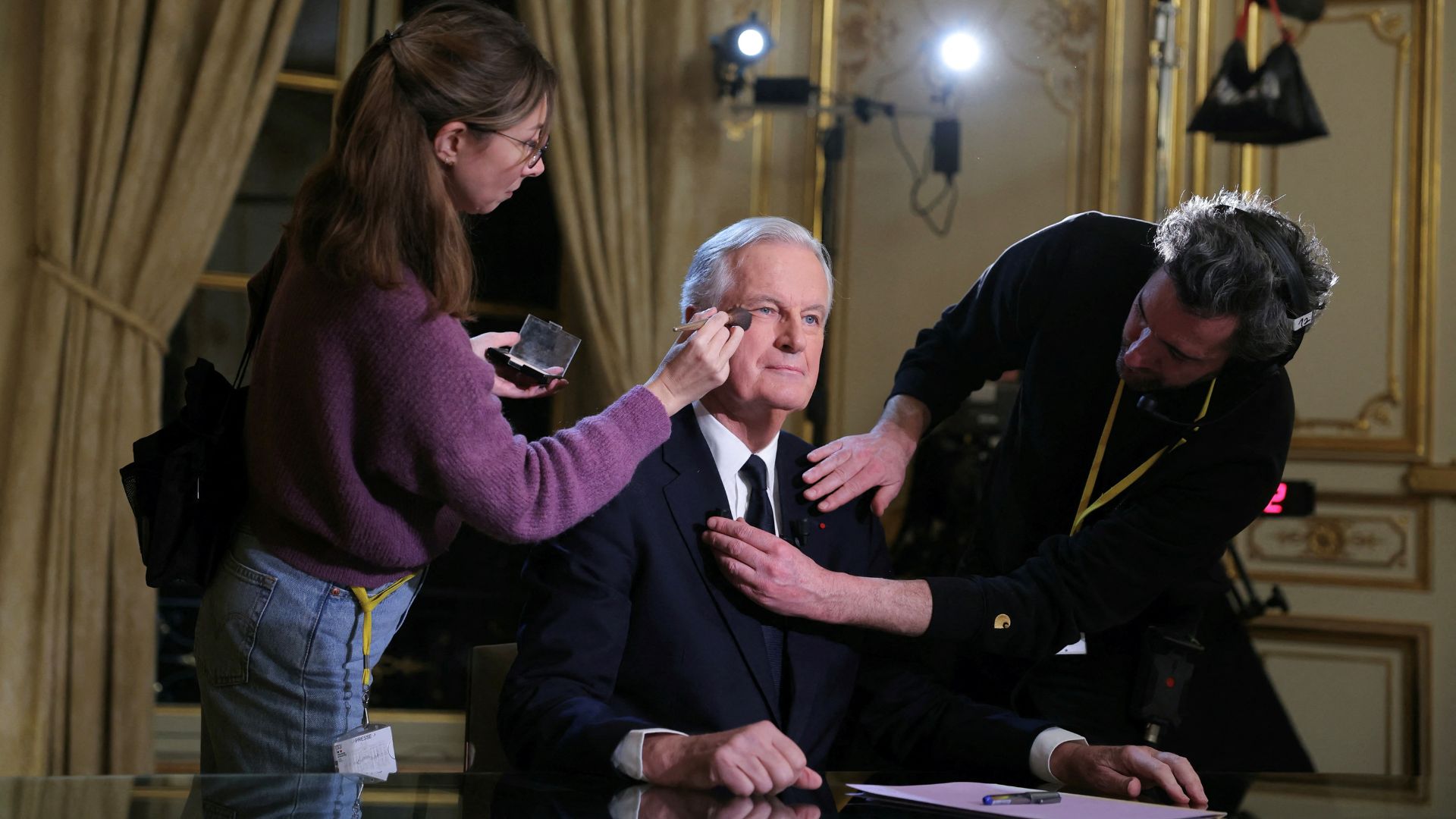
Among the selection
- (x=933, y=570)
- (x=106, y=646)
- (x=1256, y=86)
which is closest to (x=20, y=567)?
(x=106, y=646)

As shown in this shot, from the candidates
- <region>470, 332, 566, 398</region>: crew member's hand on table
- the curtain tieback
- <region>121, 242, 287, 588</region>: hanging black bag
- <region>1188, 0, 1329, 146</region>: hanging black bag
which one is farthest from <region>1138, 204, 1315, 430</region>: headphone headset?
the curtain tieback

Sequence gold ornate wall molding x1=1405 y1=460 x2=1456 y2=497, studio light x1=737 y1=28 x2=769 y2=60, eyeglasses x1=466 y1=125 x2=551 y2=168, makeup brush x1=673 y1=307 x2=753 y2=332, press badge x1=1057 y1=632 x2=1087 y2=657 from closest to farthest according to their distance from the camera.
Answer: eyeglasses x1=466 y1=125 x2=551 y2=168 → makeup brush x1=673 y1=307 x2=753 y2=332 → press badge x1=1057 y1=632 x2=1087 y2=657 → gold ornate wall molding x1=1405 y1=460 x2=1456 y2=497 → studio light x1=737 y1=28 x2=769 y2=60

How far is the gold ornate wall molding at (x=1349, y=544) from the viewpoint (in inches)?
172

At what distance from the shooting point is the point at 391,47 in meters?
1.47

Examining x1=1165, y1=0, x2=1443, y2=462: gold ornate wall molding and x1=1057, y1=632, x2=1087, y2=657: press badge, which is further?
x1=1165, y1=0, x2=1443, y2=462: gold ornate wall molding

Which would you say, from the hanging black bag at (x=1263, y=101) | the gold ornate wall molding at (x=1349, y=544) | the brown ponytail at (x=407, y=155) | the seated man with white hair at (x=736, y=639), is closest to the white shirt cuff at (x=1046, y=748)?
the seated man with white hair at (x=736, y=639)

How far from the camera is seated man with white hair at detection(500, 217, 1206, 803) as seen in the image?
1.47 meters

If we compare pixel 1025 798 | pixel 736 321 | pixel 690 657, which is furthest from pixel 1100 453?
pixel 1025 798

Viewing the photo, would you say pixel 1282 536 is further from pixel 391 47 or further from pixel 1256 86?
pixel 391 47

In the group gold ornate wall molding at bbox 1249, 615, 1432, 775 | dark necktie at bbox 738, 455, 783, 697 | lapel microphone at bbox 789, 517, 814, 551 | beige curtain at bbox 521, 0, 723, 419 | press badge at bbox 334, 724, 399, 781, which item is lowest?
gold ornate wall molding at bbox 1249, 615, 1432, 775

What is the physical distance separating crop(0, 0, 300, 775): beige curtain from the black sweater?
2.71 meters

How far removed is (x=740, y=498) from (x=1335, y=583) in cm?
337

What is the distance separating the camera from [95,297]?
12.8 feet

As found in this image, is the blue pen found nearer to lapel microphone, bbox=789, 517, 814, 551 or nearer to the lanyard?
lapel microphone, bbox=789, 517, 814, 551
